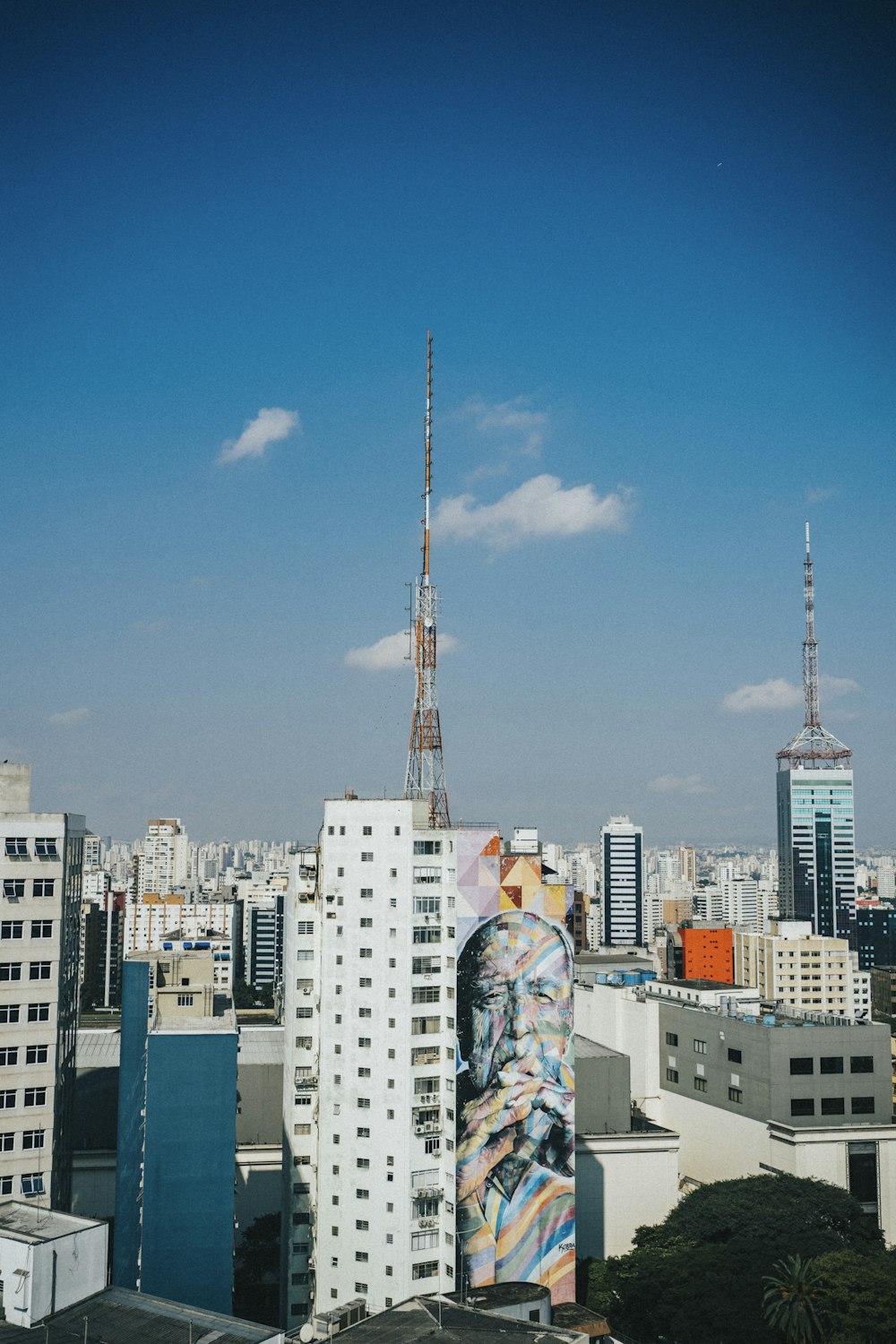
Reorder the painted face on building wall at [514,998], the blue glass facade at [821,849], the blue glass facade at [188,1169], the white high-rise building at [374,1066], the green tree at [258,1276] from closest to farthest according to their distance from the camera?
the blue glass facade at [188,1169]
the white high-rise building at [374,1066]
the painted face on building wall at [514,998]
the green tree at [258,1276]
the blue glass facade at [821,849]

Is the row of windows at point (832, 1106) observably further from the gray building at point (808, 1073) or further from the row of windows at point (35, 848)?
the row of windows at point (35, 848)

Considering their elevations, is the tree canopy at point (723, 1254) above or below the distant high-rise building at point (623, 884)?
below

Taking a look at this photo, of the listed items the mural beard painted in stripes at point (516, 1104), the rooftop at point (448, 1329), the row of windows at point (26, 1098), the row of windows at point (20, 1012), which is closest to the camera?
the rooftop at point (448, 1329)

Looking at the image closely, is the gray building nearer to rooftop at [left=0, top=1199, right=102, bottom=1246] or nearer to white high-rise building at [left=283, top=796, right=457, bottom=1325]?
white high-rise building at [left=283, top=796, right=457, bottom=1325]

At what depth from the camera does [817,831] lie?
114438 millimetres

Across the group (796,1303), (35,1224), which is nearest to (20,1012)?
(35,1224)

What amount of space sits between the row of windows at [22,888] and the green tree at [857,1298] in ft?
68.1

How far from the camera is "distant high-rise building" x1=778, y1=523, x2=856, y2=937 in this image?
11181 centimetres

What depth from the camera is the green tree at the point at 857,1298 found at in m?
26.2

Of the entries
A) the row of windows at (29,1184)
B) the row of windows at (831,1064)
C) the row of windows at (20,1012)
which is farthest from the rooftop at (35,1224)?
the row of windows at (831,1064)

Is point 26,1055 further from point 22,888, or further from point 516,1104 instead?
point 516,1104

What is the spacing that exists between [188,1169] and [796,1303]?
49.7ft

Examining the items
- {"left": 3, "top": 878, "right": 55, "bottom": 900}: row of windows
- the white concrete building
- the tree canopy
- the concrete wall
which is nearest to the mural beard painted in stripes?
→ the tree canopy

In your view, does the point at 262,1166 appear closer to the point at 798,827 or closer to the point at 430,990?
the point at 430,990
